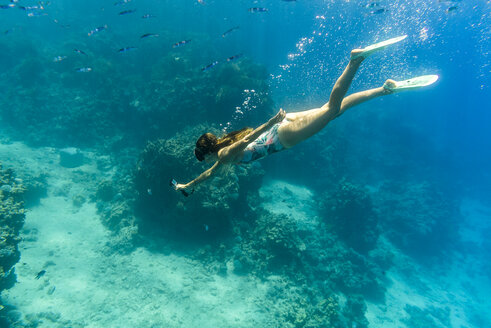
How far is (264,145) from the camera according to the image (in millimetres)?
3871

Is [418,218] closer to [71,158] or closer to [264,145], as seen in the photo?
[264,145]

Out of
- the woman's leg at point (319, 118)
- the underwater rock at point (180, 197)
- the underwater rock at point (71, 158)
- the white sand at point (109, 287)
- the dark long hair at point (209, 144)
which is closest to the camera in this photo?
the woman's leg at point (319, 118)

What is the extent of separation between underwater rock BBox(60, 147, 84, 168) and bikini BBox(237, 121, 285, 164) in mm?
15179

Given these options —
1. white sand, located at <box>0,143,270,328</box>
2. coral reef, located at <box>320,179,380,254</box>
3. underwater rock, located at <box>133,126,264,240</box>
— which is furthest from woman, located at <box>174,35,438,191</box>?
coral reef, located at <box>320,179,380,254</box>

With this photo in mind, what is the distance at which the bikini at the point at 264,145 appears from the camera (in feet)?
12.5

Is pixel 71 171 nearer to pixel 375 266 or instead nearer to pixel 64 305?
pixel 64 305

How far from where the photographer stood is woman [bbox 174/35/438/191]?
3.35m

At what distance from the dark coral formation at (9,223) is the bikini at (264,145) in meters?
8.75

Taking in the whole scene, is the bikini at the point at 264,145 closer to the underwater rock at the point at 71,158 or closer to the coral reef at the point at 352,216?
the coral reef at the point at 352,216

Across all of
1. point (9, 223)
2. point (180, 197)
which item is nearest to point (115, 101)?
point (9, 223)

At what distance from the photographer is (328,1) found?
68.6 metres

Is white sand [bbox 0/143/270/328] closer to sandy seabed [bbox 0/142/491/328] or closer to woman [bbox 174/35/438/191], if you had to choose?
sandy seabed [bbox 0/142/491/328]

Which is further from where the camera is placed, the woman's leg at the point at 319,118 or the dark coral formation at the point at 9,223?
the dark coral formation at the point at 9,223

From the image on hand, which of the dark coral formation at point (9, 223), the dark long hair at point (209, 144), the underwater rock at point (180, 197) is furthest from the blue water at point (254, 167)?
the dark long hair at point (209, 144)
